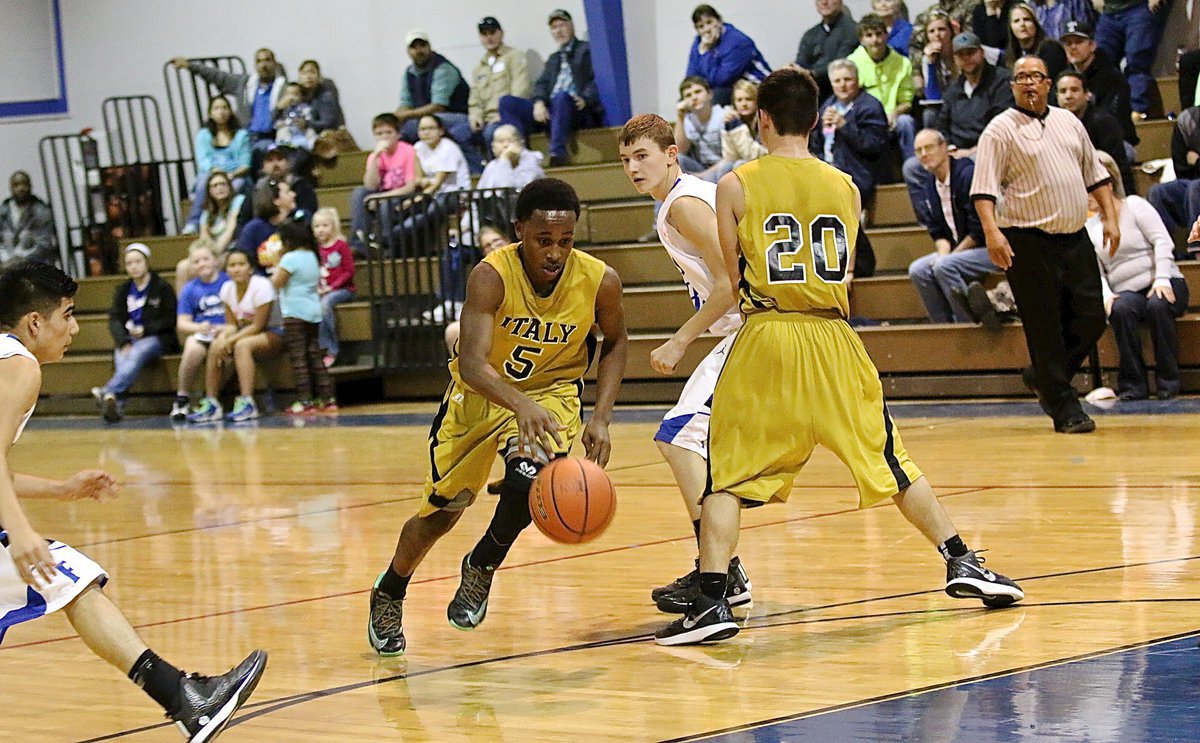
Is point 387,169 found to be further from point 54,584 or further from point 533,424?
point 54,584

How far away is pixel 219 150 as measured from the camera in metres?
16.6

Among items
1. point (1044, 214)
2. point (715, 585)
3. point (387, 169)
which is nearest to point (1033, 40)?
point (1044, 214)

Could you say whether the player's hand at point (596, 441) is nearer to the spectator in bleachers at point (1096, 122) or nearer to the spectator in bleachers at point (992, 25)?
the spectator in bleachers at point (1096, 122)

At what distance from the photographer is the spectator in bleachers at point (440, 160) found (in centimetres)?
1442

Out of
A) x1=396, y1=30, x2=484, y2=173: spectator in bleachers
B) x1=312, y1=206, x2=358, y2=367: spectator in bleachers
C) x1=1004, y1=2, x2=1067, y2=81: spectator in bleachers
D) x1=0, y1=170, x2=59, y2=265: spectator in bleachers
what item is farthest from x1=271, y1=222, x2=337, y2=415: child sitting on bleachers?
x1=1004, y1=2, x2=1067, y2=81: spectator in bleachers

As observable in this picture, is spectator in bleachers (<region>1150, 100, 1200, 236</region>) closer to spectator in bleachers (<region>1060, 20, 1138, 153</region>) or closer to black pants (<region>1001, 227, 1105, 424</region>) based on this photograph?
spectator in bleachers (<region>1060, 20, 1138, 153</region>)

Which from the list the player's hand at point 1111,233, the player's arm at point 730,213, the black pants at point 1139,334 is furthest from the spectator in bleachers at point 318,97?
the player's arm at point 730,213

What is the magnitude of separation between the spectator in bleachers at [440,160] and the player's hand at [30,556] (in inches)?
430

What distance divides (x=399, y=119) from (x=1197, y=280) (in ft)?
26.3

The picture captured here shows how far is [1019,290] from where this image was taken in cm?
862

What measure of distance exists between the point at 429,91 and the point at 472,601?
11533 mm

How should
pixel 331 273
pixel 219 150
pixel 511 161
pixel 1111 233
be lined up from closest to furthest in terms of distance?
1. pixel 1111 233
2. pixel 511 161
3. pixel 331 273
4. pixel 219 150

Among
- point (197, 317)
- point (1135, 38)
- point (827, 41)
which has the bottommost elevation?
point (197, 317)

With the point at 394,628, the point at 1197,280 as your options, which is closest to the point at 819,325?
the point at 394,628
